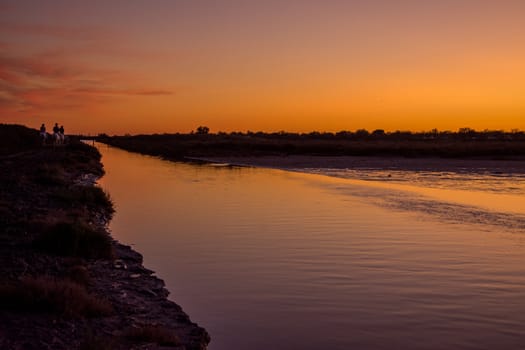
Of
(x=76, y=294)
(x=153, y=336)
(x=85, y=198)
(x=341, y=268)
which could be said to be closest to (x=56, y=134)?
(x=85, y=198)

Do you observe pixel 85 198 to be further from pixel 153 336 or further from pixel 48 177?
pixel 153 336

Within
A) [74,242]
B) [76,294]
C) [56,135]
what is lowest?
[76,294]

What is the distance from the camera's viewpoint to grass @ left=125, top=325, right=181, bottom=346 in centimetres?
698

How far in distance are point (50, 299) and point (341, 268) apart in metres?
5.91

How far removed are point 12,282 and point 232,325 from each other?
307cm

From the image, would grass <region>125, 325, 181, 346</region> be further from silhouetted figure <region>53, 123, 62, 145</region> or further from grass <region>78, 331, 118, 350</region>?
silhouetted figure <region>53, 123, 62, 145</region>

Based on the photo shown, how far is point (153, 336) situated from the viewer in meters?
7.00

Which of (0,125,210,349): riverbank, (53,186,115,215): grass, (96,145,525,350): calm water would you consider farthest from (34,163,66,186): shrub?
(0,125,210,349): riverbank

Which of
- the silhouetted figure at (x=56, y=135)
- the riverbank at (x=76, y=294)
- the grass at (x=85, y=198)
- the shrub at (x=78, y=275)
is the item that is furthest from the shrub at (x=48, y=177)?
the silhouetted figure at (x=56, y=135)

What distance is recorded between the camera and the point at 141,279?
1029cm

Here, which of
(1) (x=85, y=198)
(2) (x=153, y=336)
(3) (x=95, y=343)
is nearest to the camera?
(3) (x=95, y=343)

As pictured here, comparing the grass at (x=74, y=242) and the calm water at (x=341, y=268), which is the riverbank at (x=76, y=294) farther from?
the calm water at (x=341, y=268)

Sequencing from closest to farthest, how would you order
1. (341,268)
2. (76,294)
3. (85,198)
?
1. (76,294)
2. (341,268)
3. (85,198)

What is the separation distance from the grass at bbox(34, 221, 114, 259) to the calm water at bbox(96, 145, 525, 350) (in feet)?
3.91
